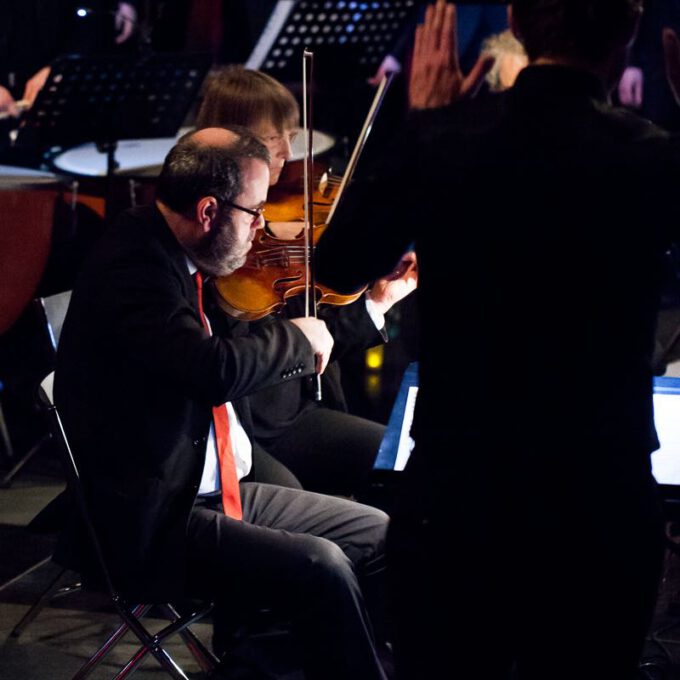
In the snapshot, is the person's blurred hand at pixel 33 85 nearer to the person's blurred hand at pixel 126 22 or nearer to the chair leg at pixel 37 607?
the person's blurred hand at pixel 126 22

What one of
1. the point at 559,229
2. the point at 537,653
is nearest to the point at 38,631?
the point at 537,653

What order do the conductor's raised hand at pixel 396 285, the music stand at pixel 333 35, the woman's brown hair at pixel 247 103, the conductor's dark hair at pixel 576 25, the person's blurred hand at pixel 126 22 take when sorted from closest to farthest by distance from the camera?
the conductor's dark hair at pixel 576 25, the conductor's raised hand at pixel 396 285, the woman's brown hair at pixel 247 103, the music stand at pixel 333 35, the person's blurred hand at pixel 126 22

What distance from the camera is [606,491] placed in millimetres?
1408

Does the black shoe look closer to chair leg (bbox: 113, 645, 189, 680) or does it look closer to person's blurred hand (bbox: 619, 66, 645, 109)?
chair leg (bbox: 113, 645, 189, 680)

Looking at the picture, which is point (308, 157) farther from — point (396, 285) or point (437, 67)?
point (437, 67)

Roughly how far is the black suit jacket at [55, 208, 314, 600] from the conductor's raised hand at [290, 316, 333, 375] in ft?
0.40

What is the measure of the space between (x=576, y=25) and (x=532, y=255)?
0.92ft

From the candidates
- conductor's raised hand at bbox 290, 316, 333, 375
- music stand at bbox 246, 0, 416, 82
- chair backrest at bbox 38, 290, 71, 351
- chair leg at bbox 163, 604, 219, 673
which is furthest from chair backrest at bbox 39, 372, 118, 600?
music stand at bbox 246, 0, 416, 82

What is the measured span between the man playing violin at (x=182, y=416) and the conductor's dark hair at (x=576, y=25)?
1.00 metres

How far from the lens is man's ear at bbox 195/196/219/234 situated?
227 centimetres

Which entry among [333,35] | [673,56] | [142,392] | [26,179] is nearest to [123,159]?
[26,179]

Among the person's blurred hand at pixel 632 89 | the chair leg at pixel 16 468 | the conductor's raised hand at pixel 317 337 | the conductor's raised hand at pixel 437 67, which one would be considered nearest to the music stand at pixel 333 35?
the person's blurred hand at pixel 632 89

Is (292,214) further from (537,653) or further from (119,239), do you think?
(537,653)

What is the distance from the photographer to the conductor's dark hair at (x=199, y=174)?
88.7 inches
